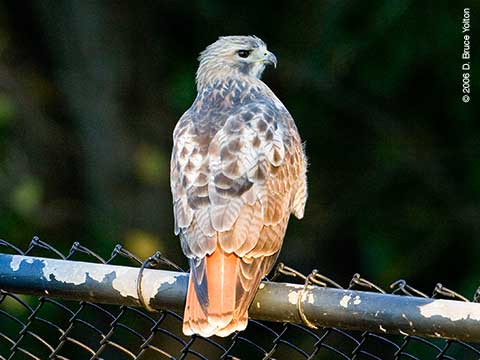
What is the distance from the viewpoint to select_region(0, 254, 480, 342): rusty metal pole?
335cm

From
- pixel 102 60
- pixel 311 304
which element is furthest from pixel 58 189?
pixel 311 304

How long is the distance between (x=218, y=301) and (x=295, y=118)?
4949mm

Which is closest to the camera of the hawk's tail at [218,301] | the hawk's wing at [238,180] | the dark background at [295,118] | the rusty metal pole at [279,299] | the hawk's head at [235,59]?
the rusty metal pole at [279,299]

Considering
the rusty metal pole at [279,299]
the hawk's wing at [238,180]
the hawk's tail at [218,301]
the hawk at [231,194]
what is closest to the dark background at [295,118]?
the hawk at [231,194]

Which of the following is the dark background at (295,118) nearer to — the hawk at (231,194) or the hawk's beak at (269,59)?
the hawk's beak at (269,59)

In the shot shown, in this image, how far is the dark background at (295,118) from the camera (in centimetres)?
843

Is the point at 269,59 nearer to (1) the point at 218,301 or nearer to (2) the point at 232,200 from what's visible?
(2) the point at 232,200

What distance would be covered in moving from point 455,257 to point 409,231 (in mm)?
368

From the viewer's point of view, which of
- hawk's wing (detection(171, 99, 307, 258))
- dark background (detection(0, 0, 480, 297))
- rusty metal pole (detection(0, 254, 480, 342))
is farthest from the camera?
dark background (detection(0, 0, 480, 297))

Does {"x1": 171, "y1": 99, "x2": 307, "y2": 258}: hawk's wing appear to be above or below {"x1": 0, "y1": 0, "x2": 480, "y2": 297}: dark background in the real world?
above

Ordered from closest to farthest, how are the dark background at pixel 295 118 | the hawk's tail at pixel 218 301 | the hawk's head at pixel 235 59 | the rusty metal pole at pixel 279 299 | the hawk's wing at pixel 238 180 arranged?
the rusty metal pole at pixel 279 299 < the hawk's tail at pixel 218 301 < the hawk's wing at pixel 238 180 < the hawk's head at pixel 235 59 < the dark background at pixel 295 118

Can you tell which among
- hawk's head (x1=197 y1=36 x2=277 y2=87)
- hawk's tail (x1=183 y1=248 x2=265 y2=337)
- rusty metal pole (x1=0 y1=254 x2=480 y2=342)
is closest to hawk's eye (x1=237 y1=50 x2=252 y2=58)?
hawk's head (x1=197 y1=36 x2=277 y2=87)

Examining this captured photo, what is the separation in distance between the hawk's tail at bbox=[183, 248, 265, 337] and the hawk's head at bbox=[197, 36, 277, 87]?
6.19 feet

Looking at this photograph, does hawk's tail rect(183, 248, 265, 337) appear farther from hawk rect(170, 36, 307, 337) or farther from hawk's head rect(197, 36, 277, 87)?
hawk's head rect(197, 36, 277, 87)
